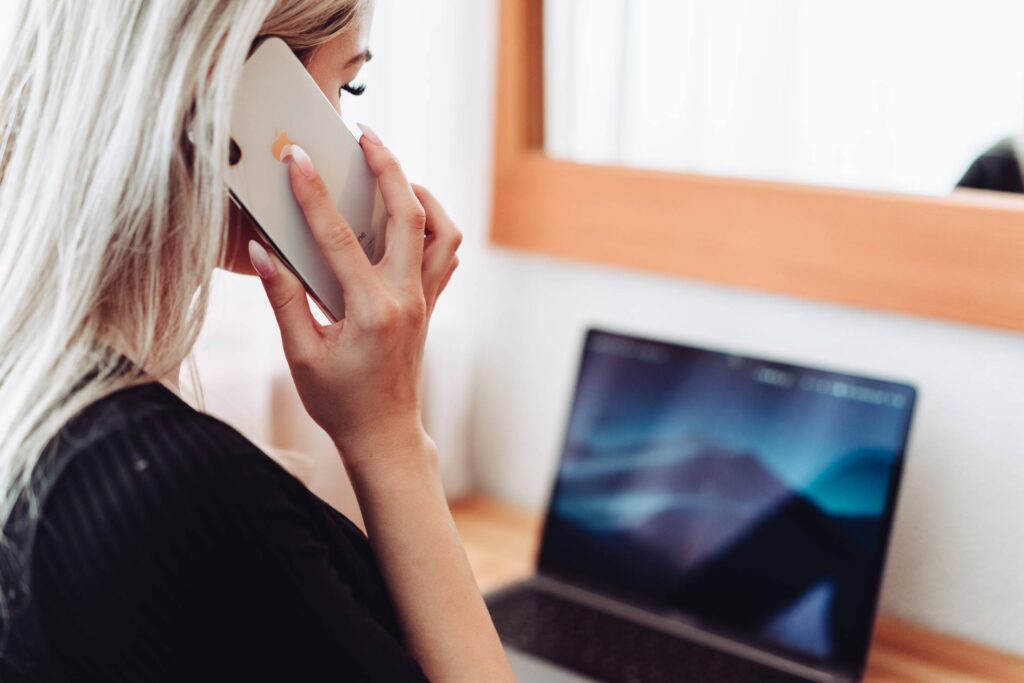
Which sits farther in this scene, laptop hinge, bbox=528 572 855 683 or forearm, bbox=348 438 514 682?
laptop hinge, bbox=528 572 855 683

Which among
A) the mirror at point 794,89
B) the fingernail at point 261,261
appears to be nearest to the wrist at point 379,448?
the fingernail at point 261,261

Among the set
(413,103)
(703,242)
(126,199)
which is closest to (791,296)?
(703,242)

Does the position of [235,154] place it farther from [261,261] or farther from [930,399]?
[930,399]

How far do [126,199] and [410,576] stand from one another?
0.28 metres

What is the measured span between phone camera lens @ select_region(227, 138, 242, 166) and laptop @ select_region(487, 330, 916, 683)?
1.64 feet

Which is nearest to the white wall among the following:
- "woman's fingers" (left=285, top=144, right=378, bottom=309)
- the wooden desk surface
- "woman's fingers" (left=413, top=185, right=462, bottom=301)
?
the wooden desk surface

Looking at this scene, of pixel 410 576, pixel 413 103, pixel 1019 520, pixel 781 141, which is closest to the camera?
pixel 410 576

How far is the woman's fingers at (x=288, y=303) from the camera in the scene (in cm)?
61

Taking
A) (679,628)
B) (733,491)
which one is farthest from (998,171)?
(679,628)

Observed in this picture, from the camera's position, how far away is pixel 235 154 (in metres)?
0.58

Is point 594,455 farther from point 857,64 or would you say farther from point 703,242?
point 857,64

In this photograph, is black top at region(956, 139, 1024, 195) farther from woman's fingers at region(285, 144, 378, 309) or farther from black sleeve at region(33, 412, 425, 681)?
black sleeve at region(33, 412, 425, 681)

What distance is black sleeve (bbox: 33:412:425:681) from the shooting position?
1.50 ft

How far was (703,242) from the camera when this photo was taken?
1.04 meters
